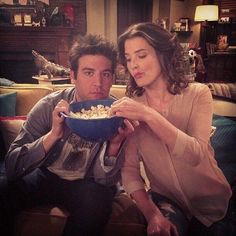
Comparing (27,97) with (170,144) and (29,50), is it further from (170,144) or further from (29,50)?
(29,50)

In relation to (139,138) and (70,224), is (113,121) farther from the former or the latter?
(70,224)

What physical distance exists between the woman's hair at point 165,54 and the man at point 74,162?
0.08 metres

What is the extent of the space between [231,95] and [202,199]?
1.07 ft

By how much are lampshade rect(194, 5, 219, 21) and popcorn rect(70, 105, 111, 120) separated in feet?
1.12

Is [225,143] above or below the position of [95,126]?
below

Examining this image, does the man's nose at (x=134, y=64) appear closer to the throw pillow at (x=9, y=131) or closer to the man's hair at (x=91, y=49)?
the man's hair at (x=91, y=49)

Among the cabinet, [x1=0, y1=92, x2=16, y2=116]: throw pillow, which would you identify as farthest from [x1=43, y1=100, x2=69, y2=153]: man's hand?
the cabinet

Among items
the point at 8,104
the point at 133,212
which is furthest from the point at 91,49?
the point at 8,104

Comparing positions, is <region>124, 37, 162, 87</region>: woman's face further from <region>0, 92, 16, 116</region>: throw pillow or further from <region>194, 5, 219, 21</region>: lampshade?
<region>0, 92, 16, 116</region>: throw pillow

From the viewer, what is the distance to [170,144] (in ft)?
2.12

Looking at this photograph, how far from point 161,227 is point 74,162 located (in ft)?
0.92

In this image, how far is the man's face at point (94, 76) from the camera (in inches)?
30.9

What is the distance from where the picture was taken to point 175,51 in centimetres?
72

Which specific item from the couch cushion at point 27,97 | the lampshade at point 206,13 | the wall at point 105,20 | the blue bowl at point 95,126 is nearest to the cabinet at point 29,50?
the couch cushion at point 27,97
